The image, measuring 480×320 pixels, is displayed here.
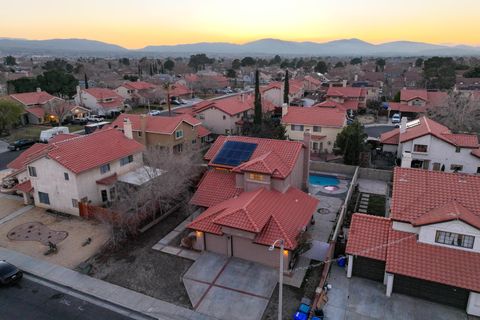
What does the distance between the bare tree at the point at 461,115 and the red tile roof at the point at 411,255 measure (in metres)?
42.8

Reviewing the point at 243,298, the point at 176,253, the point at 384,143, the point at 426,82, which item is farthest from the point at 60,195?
the point at 426,82

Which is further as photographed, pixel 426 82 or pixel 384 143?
pixel 426 82

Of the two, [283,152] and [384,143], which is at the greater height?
[283,152]

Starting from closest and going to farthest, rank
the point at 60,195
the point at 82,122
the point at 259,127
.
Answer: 1. the point at 60,195
2. the point at 259,127
3. the point at 82,122

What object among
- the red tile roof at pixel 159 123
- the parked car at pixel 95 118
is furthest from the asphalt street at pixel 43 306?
the parked car at pixel 95 118

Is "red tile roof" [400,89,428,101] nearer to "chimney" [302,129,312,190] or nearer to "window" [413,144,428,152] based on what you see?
"window" [413,144,428,152]

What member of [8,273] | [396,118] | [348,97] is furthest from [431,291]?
[348,97]

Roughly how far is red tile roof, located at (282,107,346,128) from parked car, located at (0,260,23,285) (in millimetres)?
40851

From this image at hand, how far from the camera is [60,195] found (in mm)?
32188

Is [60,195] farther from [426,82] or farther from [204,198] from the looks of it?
[426,82]

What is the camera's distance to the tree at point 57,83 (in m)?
87.8

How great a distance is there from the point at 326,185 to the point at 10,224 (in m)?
32.6

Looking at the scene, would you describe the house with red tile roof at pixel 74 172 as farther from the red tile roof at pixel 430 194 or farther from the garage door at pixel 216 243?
→ the red tile roof at pixel 430 194

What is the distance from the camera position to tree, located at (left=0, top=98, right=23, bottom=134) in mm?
60344
